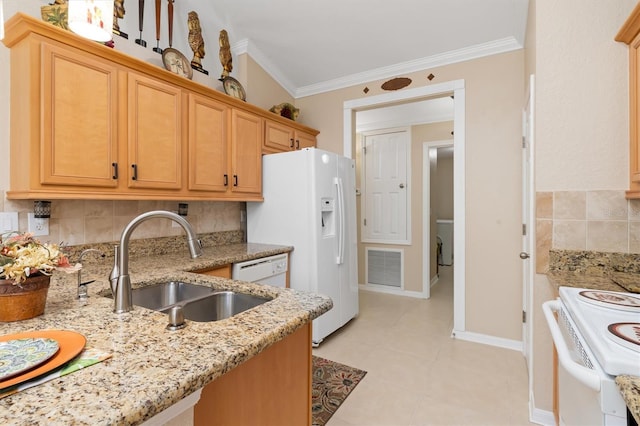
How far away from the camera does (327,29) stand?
284 cm

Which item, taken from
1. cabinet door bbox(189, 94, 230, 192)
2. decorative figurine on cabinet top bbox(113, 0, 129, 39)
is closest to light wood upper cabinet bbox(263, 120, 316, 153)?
cabinet door bbox(189, 94, 230, 192)

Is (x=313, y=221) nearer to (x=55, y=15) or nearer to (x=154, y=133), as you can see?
(x=154, y=133)

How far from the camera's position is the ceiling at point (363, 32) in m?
2.51

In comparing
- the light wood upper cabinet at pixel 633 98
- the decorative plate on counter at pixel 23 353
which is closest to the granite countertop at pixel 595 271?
the light wood upper cabinet at pixel 633 98

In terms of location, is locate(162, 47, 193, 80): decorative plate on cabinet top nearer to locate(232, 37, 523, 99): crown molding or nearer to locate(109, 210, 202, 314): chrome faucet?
locate(232, 37, 523, 99): crown molding

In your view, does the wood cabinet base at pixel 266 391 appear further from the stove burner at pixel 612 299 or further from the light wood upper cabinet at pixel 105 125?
the light wood upper cabinet at pixel 105 125

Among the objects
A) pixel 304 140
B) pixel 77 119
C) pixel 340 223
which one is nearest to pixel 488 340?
pixel 340 223

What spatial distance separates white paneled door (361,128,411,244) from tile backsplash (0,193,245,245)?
2.64 metres

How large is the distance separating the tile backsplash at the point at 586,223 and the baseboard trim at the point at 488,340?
1.29m

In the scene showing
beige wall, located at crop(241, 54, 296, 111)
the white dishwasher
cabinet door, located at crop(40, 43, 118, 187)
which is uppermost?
beige wall, located at crop(241, 54, 296, 111)

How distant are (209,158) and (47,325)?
5.67 ft

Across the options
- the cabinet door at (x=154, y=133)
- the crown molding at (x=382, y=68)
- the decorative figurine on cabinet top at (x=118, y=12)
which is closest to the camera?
the cabinet door at (x=154, y=133)

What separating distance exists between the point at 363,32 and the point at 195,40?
58.8 inches

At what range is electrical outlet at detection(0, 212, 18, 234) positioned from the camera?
5.37ft
